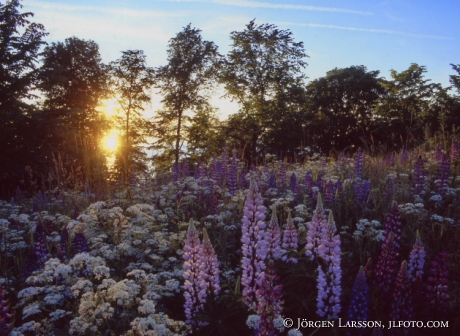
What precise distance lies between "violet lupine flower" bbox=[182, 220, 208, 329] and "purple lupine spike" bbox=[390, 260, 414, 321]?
174 cm

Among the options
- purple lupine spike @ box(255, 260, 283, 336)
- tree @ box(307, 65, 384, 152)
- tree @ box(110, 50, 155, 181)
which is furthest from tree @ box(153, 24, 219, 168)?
purple lupine spike @ box(255, 260, 283, 336)

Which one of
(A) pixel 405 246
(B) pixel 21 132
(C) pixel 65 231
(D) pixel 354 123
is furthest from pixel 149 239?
(D) pixel 354 123

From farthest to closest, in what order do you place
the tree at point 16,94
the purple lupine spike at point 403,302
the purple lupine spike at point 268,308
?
1. the tree at point 16,94
2. the purple lupine spike at point 403,302
3. the purple lupine spike at point 268,308

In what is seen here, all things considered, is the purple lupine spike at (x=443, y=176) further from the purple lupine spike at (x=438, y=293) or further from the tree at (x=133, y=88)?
the tree at (x=133, y=88)

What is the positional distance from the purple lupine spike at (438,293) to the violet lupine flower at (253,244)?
5.84ft

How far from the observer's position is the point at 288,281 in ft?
12.5

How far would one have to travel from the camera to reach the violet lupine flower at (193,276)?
3551mm

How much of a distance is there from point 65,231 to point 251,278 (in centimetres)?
306

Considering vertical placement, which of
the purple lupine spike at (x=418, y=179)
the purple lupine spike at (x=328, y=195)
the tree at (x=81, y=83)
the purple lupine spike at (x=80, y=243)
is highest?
the tree at (x=81, y=83)

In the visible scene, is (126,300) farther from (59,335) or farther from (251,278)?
(251,278)

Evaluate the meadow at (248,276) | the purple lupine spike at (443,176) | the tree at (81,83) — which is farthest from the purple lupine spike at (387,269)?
the tree at (81,83)

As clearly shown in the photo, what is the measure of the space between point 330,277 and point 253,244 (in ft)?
2.37

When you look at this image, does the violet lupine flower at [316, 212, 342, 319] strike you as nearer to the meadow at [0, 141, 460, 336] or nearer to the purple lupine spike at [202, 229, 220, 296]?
the meadow at [0, 141, 460, 336]

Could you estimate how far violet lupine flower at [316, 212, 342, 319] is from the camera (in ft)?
11.5
